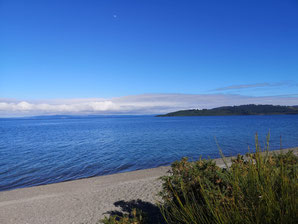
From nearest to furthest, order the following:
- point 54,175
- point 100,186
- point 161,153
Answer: point 100,186, point 54,175, point 161,153

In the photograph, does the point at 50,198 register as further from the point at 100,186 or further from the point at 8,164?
the point at 8,164

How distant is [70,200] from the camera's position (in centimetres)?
1127

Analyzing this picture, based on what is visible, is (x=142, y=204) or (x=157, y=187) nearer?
(x=142, y=204)

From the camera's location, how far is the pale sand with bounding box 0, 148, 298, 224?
923cm

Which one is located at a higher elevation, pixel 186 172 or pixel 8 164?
pixel 186 172

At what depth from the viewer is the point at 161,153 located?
27609 mm

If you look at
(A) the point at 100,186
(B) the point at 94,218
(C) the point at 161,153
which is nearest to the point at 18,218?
(B) the point at 94,218

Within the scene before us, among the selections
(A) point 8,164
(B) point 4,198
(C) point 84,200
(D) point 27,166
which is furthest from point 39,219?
(A) point 8,164

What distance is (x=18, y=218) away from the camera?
941 centimetres

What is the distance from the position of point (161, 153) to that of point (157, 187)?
1543cm

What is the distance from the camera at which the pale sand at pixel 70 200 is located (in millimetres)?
9234

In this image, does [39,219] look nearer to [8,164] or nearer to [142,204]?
[142,204]

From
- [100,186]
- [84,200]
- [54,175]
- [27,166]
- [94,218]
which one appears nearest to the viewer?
[94,218]

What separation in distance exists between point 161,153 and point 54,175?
46.2 ft
